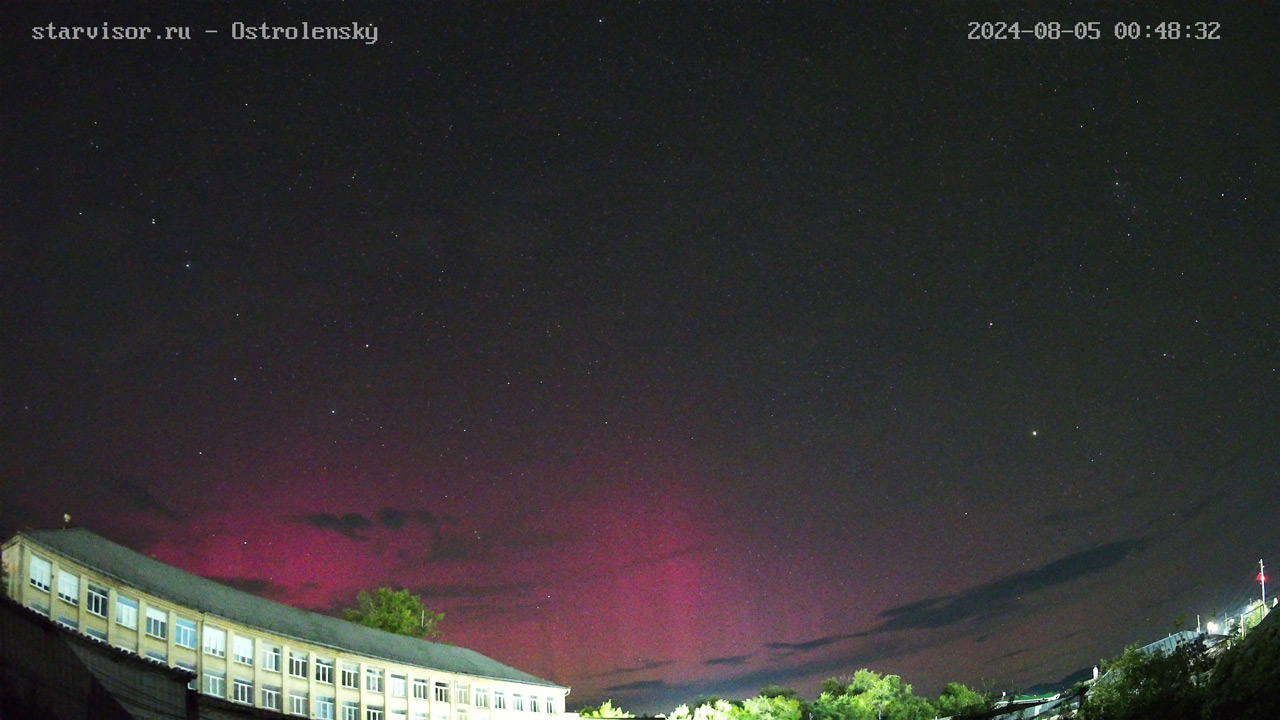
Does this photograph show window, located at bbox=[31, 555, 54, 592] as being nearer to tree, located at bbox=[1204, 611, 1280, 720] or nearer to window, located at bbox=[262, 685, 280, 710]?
window, located at bbox=[262, 685, 280, 710]

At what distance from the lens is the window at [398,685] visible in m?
87.5

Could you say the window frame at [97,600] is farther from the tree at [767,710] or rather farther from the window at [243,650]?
the tree at [767,710]

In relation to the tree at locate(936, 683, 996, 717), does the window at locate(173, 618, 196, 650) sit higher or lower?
higher

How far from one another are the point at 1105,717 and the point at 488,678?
2127 inches

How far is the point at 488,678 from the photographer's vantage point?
317ft

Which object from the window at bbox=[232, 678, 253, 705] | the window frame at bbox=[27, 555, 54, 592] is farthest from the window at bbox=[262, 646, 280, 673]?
the window frame at bbox=[27, 555, 54, 592]

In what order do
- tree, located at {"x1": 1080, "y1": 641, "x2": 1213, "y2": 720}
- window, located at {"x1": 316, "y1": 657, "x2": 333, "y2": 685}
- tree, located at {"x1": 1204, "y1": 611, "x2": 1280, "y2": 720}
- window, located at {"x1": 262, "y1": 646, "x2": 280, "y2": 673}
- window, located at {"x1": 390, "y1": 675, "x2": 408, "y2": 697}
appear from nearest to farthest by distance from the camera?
tree, located at {"x1": 1204, "y1": 611, "x2": 1280, "y2": 720}
tree, located at {"x1": 1080, "y1": 641, "x2": 1213, "y2": 720}
window, located at {"x1": 262, "y1": 646, "x2": 280, "y2": 673}
window, located at {"x1": 316, "y1": 657, "x2": 333, "y2": 685}
window, located at {"x1": 390, "y1": 675, "x2": 408, "y2": 697}

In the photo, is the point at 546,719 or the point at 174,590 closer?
the point at 174,590

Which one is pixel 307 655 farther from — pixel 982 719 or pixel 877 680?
pixel 877 680

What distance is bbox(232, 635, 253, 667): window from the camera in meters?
76.2

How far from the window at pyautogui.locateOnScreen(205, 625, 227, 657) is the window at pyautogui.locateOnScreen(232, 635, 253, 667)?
33.0 inches

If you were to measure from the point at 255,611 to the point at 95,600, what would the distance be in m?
14.8

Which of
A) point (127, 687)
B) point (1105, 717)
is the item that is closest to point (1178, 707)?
point (1105, 717)

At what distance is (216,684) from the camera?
7381 centimetres
